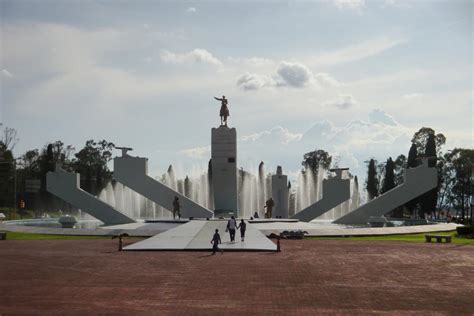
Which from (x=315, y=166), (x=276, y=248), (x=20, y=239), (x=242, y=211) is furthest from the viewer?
(x=315, y=166)

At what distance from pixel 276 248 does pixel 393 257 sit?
14.1 feet

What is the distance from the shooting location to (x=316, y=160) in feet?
259

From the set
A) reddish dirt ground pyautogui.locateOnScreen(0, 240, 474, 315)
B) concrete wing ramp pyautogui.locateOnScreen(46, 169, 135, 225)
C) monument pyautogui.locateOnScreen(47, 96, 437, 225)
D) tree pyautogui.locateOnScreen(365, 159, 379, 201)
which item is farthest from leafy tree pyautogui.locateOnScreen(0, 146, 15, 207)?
reddish dirt ground pyautogui.locateOnScreen(0, 240, 474, 315)

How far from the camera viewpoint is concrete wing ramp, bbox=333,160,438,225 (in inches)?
1462

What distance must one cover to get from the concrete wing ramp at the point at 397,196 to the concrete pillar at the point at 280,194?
5.48m

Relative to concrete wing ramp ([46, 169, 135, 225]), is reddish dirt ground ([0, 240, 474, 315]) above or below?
below

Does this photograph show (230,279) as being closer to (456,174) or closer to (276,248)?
(276,248)

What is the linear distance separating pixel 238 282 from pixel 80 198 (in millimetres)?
25375

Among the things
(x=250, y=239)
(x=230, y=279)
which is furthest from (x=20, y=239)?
(x=230, y=279)

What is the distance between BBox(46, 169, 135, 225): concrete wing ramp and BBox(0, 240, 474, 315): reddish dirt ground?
47.9ft

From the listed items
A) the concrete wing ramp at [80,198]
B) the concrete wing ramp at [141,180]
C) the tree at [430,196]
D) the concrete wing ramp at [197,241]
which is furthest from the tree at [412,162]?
the concrete wing ramp at [80,198]

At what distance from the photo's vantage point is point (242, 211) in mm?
45094

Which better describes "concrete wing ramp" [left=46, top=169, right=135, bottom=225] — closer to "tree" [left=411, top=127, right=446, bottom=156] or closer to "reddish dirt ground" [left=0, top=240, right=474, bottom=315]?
"reddish dirt ground" [left=0, top=240, right=474, bottom=315]

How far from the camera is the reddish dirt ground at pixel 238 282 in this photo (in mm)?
10703
